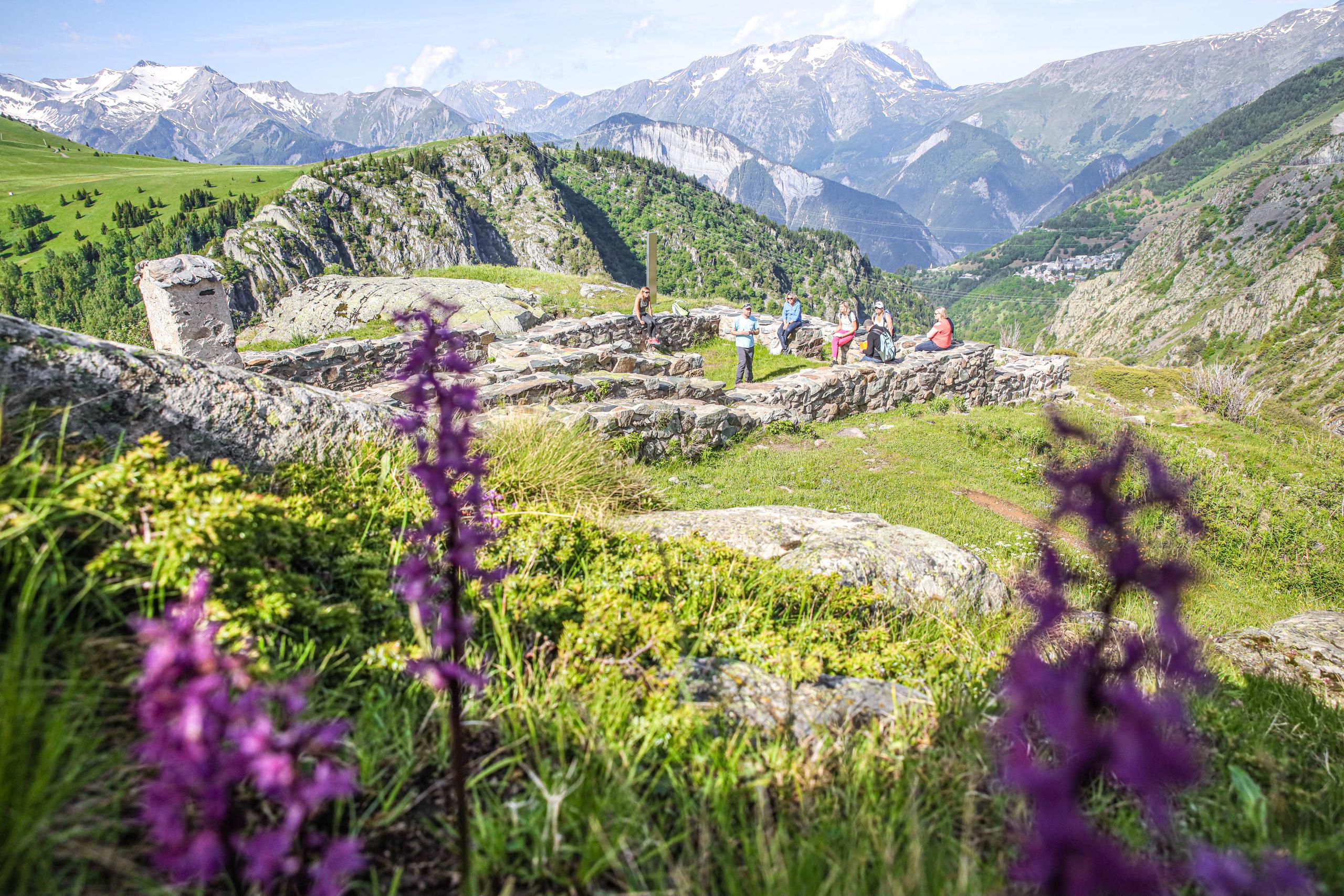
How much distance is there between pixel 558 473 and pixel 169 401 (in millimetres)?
2744

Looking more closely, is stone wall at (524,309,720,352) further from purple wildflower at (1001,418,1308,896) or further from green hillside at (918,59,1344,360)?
green hillside at (918,59,1344,360)

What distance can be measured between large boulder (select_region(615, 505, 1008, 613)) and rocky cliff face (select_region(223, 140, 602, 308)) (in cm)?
3986

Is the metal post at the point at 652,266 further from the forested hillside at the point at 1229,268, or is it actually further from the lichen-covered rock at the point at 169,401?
the forested hillside at the point at 1229,268

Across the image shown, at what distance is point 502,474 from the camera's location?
5.36 meters

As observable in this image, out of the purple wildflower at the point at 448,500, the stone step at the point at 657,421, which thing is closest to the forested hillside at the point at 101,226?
the stone step at the point at 657,421

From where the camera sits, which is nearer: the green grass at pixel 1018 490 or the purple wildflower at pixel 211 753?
the purple wildflower at pixel 211 753

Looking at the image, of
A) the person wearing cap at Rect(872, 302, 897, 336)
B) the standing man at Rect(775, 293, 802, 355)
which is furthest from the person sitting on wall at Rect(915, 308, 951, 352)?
the standing man at Rect(775, 293, 802, 355)

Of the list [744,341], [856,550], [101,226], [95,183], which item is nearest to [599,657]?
[856,550]

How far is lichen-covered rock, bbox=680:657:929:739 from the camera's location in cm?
301

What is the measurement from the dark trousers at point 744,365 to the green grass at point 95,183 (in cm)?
9693

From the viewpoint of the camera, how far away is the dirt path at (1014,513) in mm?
9477

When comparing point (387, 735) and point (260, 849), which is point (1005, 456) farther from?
point (260, 849)

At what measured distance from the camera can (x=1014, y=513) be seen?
33.5 ft

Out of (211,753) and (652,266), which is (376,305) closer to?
(652,266)
